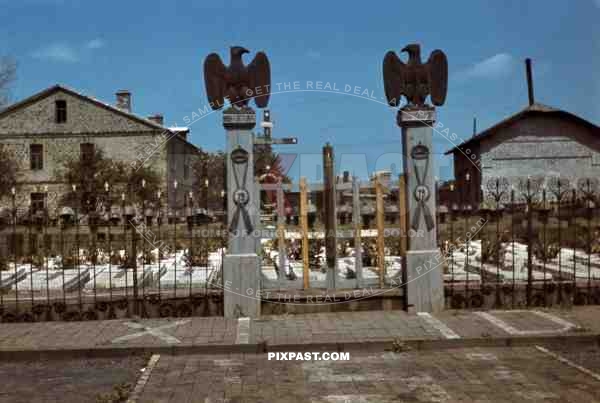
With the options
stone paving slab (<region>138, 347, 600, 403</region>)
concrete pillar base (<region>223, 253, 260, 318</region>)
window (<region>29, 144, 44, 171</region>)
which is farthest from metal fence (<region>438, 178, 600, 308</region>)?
window (<region>29, 144, 44, 171</region>)

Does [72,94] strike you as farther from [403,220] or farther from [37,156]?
[403,220]

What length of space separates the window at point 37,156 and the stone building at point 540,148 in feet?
81.9

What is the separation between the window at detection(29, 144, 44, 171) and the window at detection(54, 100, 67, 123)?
2.06 m

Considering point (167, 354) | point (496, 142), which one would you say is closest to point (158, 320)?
point (167, 354)

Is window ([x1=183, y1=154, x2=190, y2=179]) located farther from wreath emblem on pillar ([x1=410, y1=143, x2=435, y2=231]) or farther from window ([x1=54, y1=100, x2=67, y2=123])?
wreath emblem on pillar ([x1=410, y1=143, x2=435, y2=231])

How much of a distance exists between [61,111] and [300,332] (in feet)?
114

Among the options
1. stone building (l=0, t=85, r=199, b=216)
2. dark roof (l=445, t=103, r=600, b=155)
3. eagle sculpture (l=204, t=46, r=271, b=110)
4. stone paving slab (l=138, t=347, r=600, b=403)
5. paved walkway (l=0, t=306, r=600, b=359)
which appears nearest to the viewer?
stone paving slab (l=138, t=347, r=600, b=403)

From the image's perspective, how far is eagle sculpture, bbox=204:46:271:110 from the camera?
24.6 ft

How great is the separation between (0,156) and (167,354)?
98.0ft

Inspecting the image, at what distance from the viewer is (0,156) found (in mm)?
32094

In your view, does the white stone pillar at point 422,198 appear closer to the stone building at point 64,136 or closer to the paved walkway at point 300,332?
the paved walkway at point 300,332

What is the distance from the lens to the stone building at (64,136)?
37.1 meters

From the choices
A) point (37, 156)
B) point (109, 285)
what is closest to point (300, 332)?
point (109, 285)

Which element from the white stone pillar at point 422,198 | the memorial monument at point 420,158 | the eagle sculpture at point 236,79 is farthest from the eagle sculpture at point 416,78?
the eagle sculpture at point 236,79
